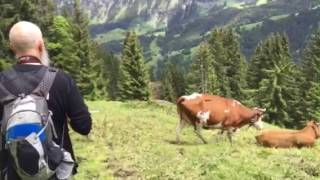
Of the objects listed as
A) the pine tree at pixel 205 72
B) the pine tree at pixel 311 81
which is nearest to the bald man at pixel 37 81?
the pine tree at pixel 311 81

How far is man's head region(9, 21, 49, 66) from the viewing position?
7.56 meters

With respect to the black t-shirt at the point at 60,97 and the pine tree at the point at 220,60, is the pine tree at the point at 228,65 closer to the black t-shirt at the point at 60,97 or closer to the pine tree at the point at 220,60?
the pine tree at the point at 220,60

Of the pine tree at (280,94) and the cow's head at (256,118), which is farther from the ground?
the cow's head at (256,118)

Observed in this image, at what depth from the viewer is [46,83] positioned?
25.5ft

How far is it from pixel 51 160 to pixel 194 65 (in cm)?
9586

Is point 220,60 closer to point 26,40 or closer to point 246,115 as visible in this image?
point 246,115

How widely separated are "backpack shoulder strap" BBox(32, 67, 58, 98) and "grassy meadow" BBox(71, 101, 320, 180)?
4134 mm

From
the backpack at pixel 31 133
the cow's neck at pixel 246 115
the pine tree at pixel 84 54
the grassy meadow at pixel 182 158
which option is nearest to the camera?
the backpack at pixel 31 133

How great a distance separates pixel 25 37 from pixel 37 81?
601 mm

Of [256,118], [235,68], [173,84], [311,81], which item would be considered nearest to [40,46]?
[256,118]

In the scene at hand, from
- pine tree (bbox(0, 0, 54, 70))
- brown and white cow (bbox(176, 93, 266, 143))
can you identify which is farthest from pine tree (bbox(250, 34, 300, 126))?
brown and white cow (bbox(176, 93, 266, 143))

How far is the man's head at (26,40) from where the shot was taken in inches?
298

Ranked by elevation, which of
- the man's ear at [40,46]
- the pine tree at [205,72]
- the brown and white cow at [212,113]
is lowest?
the pine tree at [205,72]

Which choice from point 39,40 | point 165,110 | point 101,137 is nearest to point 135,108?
point 165,110
